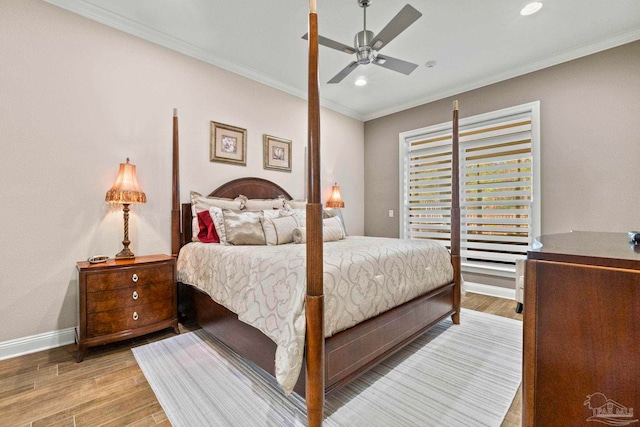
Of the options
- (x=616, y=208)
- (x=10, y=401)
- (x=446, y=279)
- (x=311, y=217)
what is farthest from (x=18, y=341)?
(x=616, y=208)

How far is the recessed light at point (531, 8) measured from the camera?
2.39 m

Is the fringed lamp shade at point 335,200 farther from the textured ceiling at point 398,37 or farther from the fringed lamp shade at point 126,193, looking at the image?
the fringed lamp shade at point 126,193

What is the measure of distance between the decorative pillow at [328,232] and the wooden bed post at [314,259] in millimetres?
1381

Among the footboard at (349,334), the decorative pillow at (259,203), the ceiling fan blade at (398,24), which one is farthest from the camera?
the decorative pillow at (259,203)

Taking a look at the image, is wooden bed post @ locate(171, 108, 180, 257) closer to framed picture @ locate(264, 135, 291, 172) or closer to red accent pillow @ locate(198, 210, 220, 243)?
red accent pillow @ locate(198, 210, 220, 243)

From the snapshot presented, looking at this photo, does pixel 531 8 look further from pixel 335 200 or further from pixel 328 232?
pixel 335 200

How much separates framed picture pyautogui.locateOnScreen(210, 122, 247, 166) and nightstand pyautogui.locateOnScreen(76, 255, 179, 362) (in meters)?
1.39

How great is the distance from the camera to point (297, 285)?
149cm

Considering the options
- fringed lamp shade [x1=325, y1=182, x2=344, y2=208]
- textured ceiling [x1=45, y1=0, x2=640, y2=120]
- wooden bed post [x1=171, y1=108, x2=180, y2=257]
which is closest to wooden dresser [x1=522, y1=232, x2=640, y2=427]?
textured ceiling [x1=45, y1=0, x2=640, y2=120]

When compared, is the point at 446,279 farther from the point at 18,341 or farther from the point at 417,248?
the point at 18,341

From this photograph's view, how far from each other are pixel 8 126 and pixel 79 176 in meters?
0.54

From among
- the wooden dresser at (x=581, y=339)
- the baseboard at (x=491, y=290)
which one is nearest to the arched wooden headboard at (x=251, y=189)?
the baseboard at (x=491, y=290)

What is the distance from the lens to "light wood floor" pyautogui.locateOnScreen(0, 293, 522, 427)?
4.85 ft

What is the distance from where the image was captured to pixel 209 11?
2.50m
